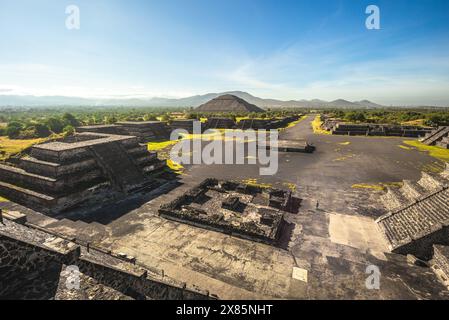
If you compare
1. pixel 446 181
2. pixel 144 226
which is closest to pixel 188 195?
pixel 144 226

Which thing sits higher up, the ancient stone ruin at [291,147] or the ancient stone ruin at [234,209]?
the ancient stone ruin at [291,147]

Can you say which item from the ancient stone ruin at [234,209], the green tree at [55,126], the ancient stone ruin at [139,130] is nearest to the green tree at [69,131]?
the ancient stone ruin at [139,130]

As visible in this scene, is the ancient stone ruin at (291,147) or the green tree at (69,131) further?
the green tree at (69,131)

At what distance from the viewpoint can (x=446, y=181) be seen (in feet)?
43.0

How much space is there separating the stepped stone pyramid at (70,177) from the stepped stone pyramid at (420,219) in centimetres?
1544

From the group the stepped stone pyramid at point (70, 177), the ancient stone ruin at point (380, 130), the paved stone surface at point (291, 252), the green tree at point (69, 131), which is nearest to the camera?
the paved stone surface at point (291, 252)

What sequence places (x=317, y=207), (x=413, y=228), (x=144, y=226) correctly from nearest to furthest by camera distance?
(x=413, y=228), (x=144, y=226), (x=317, y=207)

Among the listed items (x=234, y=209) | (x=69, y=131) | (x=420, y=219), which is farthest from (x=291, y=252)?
(x=69, y=131)

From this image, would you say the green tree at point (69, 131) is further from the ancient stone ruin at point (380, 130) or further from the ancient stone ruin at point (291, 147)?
the ancient stone ruin at point (380, 130)

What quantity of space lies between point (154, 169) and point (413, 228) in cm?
1745

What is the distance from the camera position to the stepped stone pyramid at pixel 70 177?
1391cm

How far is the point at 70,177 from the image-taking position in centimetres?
1479
